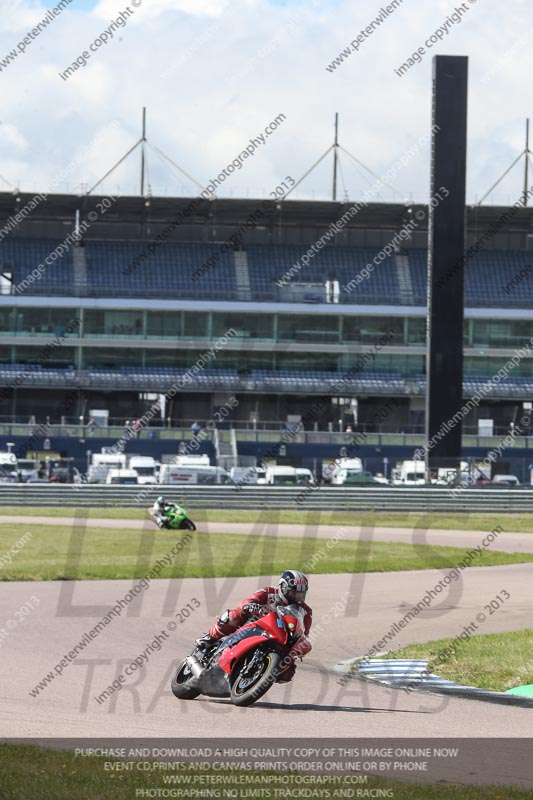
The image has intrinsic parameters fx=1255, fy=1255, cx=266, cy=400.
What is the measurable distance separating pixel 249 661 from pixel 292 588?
699 mm

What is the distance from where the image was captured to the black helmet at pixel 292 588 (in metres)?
10.5

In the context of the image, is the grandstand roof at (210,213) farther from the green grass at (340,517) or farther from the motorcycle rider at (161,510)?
the motorcycle rider at (161,510)

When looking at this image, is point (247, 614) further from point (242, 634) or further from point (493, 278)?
point (493, 278)

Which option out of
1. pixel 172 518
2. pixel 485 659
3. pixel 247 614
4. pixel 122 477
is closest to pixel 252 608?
pixel 247 614

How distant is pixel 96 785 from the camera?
736 cm

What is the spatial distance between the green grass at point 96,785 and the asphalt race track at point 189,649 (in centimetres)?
59

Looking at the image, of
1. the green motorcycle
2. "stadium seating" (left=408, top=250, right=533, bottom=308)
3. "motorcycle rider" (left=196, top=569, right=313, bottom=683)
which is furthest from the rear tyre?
"stadium seating" (left=408, top=250, right=533, bottom=308)

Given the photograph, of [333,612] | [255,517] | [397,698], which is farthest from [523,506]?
[397,698]

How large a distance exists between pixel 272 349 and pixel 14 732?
6182 cm

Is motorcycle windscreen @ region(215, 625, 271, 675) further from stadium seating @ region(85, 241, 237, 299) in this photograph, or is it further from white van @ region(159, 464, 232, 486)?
stadium seating @ region(85, 241, 237, 299)

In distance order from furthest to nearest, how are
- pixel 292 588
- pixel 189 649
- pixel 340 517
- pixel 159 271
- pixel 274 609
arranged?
pixel 159 271, pixel 340 517, pixel 189 649, pixel 274 609, pixel 292 588

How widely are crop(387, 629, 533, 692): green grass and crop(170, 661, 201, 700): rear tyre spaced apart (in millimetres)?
3161

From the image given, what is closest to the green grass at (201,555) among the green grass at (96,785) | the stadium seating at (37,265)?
the green grass at (96,785)

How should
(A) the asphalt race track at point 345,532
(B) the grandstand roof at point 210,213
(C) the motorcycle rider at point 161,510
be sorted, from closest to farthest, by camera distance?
1. (A) the asphalt race track at point 345,532
2. (C) the motorcycle rider at point 161,510
3. (B) the grandstand roof at point 210,213
